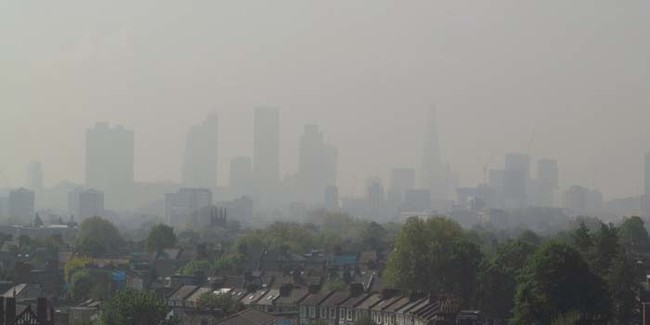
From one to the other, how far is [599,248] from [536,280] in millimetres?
8723

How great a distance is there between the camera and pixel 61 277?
7162 cm

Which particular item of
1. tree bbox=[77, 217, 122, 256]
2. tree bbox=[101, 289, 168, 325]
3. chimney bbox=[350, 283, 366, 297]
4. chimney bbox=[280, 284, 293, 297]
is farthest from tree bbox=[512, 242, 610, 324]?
tree bbox=[77, 217, 122, 256]

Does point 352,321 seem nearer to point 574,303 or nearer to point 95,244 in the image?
point 574,303

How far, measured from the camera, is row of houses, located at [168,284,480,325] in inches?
1902

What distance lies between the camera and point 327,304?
182ft

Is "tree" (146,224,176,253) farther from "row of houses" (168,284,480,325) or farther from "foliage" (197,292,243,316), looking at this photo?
"foliage" (197,292,243,316)

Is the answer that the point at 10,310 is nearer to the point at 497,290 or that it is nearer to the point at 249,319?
the point at 249,319

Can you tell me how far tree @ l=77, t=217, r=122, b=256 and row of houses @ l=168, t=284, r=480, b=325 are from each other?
100 ft

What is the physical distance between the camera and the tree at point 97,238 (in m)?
92.2

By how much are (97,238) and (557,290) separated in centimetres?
5823

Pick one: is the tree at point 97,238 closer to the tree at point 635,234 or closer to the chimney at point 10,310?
the tree at point 635,234

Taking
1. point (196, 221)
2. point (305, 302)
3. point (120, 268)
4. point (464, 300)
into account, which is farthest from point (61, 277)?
point (196, 221)

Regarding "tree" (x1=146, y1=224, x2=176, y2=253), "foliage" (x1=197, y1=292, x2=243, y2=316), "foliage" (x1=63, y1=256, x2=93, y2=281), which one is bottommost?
"foliage" (x1=197, y1=292, x2=243, y2=316)

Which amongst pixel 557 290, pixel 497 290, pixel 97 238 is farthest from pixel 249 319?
pixel 97 238
